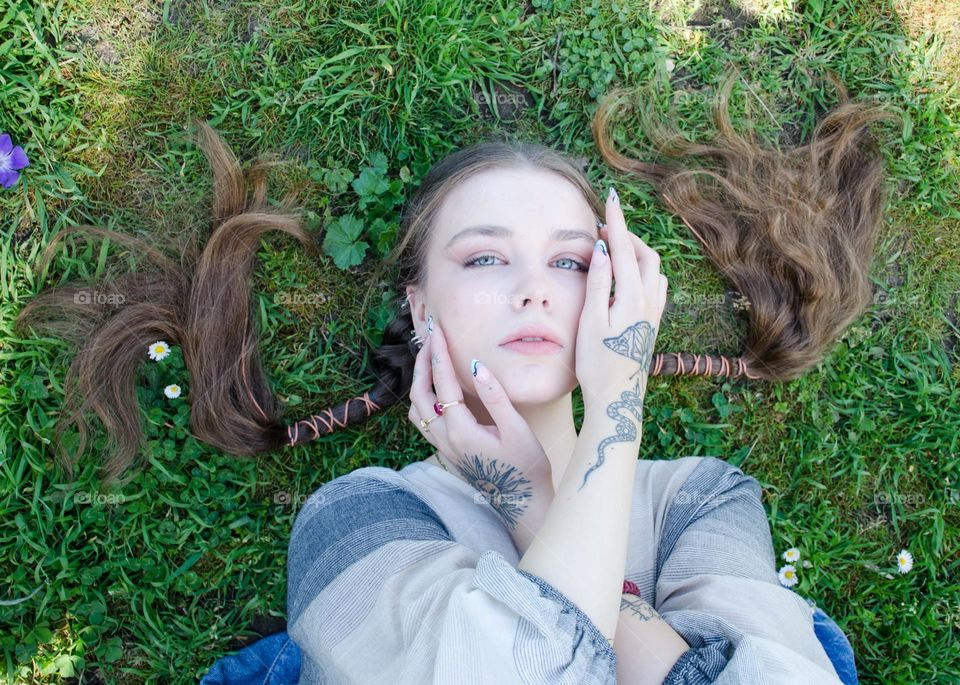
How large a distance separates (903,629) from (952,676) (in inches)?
13.3

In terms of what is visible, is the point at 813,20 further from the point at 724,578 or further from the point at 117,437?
the point at 117,437

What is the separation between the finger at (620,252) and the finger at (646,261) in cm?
7

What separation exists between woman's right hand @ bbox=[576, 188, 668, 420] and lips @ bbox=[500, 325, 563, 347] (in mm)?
130

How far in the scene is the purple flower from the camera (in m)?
4.21

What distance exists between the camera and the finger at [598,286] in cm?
336

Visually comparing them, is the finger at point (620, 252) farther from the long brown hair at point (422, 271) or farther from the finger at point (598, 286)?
the long brown hair at point (422, 271)

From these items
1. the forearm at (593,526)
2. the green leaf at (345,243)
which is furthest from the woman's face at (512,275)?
the green leaf at (345,243)

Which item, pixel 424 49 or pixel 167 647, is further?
pixel 424 49

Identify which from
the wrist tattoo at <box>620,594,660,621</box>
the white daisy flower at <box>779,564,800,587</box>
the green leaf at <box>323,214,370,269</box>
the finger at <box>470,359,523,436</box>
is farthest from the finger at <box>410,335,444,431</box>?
the white daisy flower at <box>779,564,800,587</box>

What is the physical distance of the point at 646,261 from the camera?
3.66 metres

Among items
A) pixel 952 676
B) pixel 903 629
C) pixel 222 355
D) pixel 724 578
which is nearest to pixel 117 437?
pixel 222 355

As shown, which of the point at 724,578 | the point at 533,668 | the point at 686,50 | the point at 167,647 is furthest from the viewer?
the point at 686,50

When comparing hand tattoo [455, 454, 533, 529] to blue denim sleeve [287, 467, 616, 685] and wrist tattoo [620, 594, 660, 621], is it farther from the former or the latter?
wrist tattoo [620, 594, 660, 621]

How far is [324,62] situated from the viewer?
442cm
